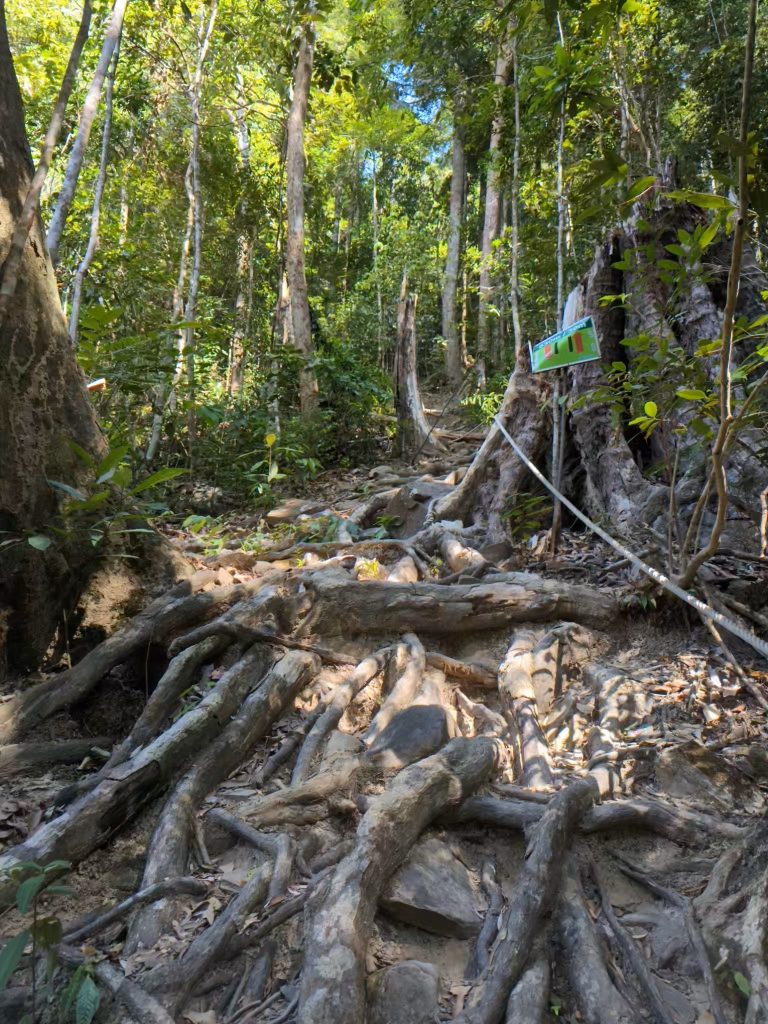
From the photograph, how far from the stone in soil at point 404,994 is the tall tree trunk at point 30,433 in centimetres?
262

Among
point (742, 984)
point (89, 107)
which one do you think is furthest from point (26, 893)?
point (89, 107)

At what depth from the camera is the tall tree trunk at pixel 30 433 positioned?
3.45 m

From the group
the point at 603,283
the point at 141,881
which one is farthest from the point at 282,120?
the point at 141,881

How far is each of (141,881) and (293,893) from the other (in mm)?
553

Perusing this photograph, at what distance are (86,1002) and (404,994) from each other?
0.86 metres

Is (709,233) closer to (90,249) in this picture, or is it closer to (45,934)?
(45,934)

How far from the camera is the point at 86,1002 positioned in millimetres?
1680

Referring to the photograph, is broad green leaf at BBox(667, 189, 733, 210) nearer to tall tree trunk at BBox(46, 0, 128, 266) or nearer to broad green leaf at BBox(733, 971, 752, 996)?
broad green leaf at BBox(733, 971, 752, 996)

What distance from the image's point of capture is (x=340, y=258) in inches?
785

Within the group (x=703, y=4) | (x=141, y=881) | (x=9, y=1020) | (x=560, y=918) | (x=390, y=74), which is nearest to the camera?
(x=9, y=1020)

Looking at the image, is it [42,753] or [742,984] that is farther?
[42,753]

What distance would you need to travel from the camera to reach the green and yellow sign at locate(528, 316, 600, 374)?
3.77m

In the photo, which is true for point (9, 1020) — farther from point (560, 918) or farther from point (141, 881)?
point (560, 918)

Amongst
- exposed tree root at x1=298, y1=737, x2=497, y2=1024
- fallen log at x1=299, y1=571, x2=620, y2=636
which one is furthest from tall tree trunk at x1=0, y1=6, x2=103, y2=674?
exposed tree root at x1=298, y1=737, x2=497, y2=1024
